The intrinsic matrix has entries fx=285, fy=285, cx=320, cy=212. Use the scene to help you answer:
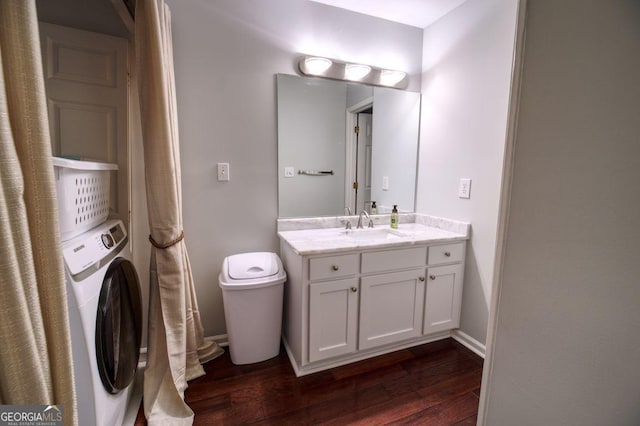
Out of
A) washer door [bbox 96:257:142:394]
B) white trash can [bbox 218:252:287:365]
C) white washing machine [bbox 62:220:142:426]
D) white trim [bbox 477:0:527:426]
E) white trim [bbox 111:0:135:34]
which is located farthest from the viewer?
white trash can [bbox 218:252:287:365]

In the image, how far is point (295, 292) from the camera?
1760 mm

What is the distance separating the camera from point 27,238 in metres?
0.52

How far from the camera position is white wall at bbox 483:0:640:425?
0.55 meters

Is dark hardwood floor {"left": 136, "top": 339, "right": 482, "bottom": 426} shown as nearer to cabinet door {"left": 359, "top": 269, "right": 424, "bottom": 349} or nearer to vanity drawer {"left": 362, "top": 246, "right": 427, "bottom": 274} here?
cabinet door {"left": 359, "top": 269, "right": 424, "bottom": 349}

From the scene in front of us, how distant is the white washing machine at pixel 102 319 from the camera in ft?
3.12

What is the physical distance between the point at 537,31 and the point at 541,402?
0.88 m

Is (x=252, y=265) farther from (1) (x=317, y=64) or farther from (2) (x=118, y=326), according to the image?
(1) (x=317, y=64)

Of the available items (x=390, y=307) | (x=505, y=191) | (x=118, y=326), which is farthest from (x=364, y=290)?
(x=118, y=326)

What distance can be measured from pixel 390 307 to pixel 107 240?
1601mm

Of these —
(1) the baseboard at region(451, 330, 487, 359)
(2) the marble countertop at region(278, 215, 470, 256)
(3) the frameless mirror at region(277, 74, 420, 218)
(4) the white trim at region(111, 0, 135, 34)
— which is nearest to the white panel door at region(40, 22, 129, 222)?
(4) the white trim at region(111, 0, 135, 34)

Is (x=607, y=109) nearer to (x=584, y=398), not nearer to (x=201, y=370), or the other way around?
(x=584, y=398)

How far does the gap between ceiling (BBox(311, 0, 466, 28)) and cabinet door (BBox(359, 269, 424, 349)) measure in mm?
1875

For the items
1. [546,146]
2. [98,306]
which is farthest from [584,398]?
[98,306]
